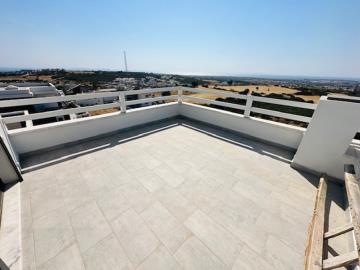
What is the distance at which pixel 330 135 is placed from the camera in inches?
99.4

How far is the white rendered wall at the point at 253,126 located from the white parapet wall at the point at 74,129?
4.30ft

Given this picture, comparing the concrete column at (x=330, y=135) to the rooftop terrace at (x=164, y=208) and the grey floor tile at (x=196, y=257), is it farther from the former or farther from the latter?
the grey floor tile at (x=196, y=257)

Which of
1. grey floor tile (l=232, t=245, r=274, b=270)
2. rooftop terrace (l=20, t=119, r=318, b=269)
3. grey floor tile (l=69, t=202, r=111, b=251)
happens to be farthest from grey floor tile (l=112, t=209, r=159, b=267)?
grey floor tile (l=232, t=245, r=274, b=270)

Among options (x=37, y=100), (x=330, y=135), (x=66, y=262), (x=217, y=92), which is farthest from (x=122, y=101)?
(x=330, y=135)

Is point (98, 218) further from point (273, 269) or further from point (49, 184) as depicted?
point (273, 269)

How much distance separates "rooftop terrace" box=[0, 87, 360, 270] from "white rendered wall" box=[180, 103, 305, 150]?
26mm

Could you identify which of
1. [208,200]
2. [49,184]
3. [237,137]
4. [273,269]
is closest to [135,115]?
[49,184]

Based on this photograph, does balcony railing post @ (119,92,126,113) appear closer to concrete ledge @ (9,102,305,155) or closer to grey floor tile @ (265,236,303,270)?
concrete ledge @ (9,102,305,155)

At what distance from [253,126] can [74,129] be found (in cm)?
435

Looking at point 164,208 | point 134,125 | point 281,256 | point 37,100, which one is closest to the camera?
point 281,256

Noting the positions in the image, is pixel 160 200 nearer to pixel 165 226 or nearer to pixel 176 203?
pixel 176 203

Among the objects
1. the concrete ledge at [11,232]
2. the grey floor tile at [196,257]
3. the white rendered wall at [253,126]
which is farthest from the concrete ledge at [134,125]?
the grey floor tile at [196,257]

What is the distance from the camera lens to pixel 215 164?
2998mm

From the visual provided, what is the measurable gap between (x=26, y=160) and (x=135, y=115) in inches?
98.0
